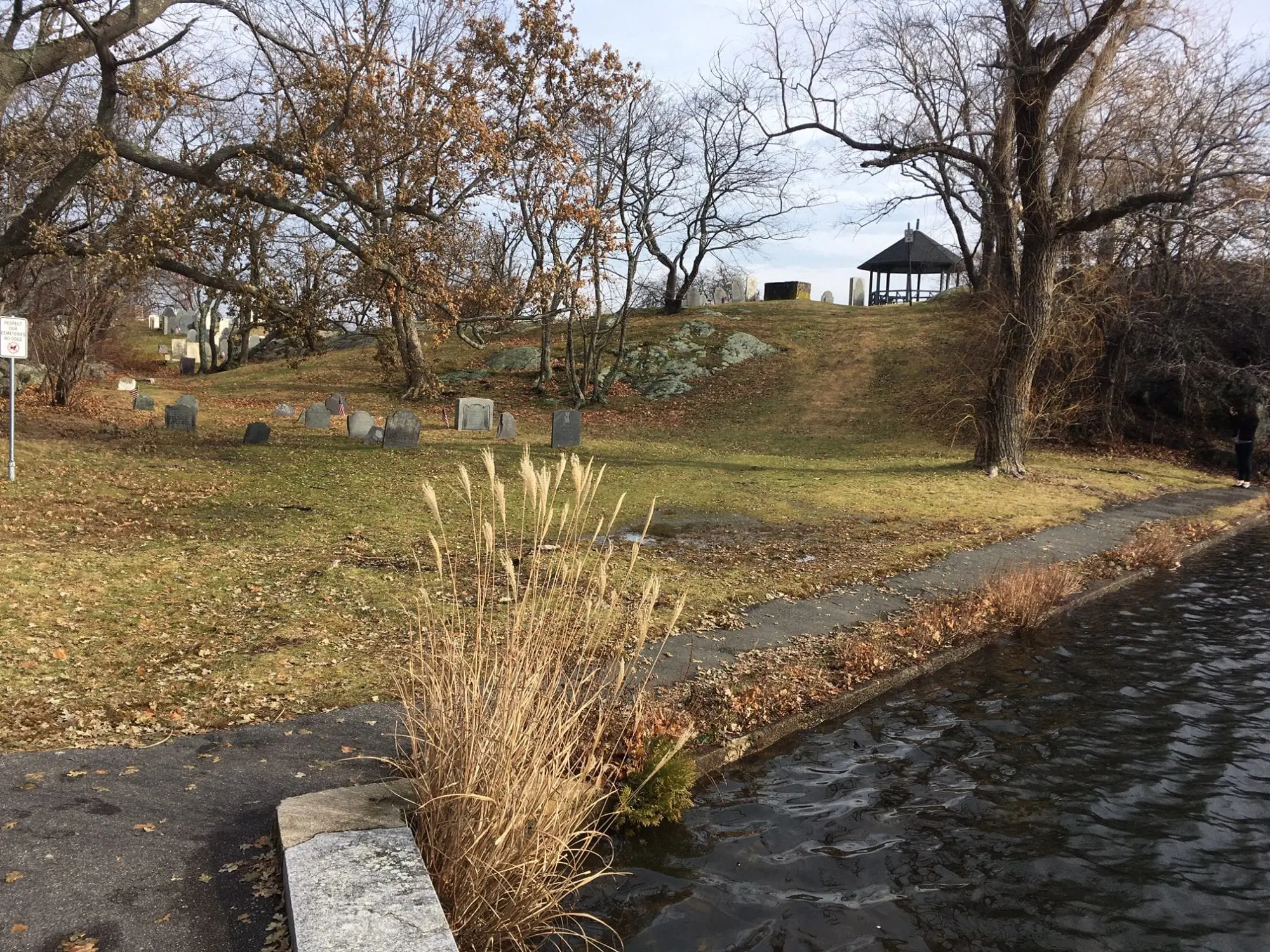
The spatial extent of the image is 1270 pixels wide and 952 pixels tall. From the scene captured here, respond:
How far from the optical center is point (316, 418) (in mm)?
22125

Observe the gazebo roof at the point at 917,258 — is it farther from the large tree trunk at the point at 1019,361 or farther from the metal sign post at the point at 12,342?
the metal sign post at the point at 12,342

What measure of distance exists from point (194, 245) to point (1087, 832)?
16261 millimetres

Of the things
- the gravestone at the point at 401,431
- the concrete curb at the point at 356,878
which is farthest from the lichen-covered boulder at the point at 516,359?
the concrete curb at the point at 356,878

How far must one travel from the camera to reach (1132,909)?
4.73 meters

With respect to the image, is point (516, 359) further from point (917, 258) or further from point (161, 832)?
point (161, 832)

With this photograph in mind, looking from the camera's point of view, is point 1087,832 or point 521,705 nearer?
point 521,705

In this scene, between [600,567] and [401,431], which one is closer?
[600,567]

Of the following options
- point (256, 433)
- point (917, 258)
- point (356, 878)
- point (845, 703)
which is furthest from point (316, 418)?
point (917, 258)

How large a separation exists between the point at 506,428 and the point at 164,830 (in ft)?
58.7

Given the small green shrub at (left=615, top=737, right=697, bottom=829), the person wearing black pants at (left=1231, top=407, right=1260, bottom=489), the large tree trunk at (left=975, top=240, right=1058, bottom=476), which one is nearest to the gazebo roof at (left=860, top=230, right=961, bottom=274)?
the person wearing black pants at (left=1231, top=407, right=1260, bottom=489)

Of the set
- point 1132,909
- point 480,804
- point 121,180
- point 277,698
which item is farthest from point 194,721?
point 121,180

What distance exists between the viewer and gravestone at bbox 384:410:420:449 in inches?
747

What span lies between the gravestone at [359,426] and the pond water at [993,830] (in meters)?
15.4

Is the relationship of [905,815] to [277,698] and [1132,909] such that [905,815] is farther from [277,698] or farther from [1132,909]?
[277,698]
